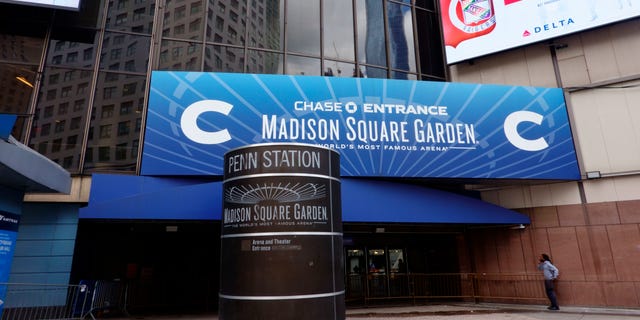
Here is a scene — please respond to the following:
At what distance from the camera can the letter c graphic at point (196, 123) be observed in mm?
12047

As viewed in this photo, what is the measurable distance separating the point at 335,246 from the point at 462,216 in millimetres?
7437

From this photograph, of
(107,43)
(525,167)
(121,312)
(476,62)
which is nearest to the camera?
(121,312)

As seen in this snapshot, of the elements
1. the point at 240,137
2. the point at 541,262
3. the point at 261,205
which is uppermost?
the point at 240,137

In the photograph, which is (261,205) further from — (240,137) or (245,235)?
(240,137)

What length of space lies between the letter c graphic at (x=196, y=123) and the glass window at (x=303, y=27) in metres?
5.18

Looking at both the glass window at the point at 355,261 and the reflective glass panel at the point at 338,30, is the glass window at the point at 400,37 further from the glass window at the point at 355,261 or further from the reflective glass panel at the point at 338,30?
the glass window at the point at 355,261

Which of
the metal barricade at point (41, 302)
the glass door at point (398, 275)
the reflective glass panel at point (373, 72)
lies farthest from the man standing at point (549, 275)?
the metal barricade at point (41, 302)

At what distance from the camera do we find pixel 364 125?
42.3ft

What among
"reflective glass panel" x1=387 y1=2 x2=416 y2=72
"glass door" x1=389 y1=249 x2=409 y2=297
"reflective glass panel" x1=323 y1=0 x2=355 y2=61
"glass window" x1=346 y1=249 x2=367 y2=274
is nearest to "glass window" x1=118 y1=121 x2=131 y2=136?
"reflective glass panel" x1=323 y1=0 x2=355 y2=61

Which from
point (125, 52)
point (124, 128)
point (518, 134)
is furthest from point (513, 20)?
point (124, 128)

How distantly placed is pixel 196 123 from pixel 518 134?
11.2 metres

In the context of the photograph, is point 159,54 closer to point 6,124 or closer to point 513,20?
point 6,124

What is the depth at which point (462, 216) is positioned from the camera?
491 inches

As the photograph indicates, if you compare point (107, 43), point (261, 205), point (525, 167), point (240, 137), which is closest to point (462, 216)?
point (525, 167)
